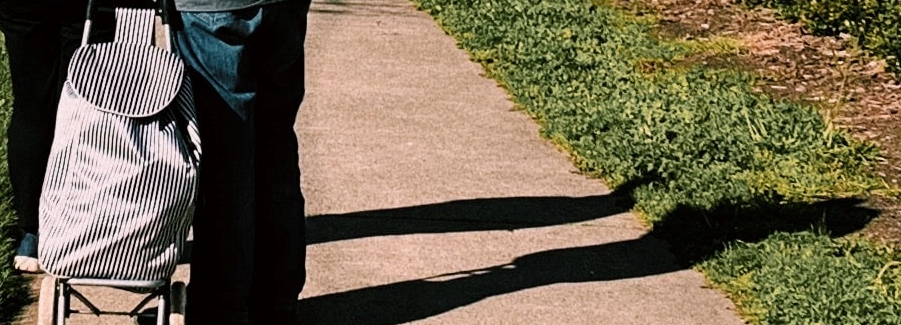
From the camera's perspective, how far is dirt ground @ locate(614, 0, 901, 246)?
8031 millimetres

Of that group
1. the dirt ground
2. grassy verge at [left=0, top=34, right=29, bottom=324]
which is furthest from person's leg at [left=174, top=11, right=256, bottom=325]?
the dirt ground

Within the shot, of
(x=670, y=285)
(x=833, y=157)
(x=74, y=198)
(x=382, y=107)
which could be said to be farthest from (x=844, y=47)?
(x=74, y=198)

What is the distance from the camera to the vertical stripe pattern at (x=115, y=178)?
4.13 meters

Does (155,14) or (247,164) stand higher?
(155,14)

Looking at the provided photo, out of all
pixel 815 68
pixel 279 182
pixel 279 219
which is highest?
pixel 279 182

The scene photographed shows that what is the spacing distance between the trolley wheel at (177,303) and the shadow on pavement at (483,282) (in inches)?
36.8

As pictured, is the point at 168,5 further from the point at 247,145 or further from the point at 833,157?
the point at 833,157

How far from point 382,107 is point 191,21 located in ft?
12.0

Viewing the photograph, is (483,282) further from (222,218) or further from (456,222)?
(222,218)

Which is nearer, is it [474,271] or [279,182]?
[279,182]

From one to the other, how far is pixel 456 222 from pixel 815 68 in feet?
11.3

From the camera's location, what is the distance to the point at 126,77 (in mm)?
4242

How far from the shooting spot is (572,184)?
23.3 feet

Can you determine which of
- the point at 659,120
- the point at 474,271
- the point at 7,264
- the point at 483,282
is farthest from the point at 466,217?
the point at 7,264
